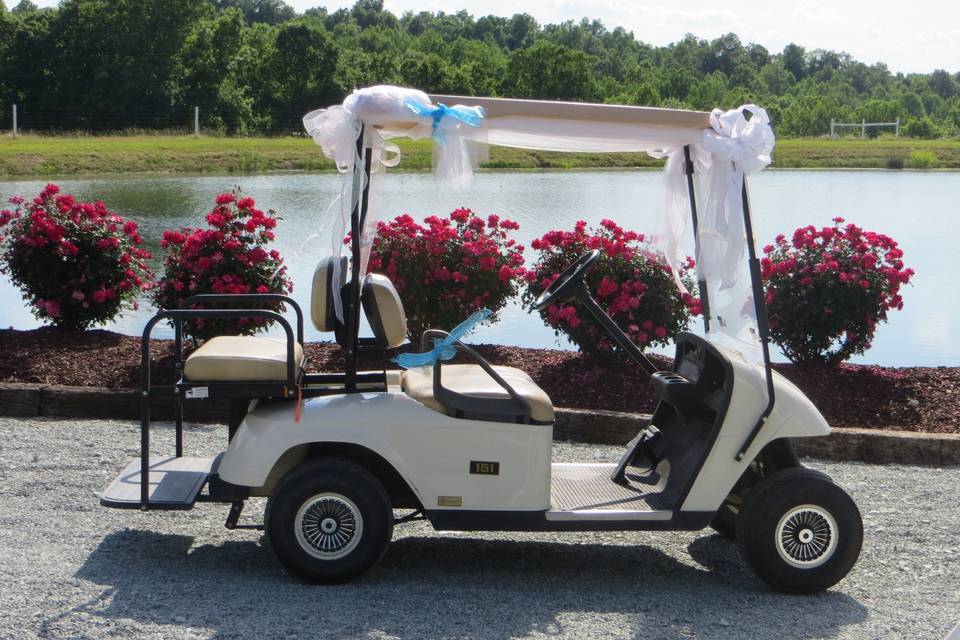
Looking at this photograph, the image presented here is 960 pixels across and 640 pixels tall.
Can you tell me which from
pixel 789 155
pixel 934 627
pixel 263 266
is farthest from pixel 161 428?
pixel 789 155

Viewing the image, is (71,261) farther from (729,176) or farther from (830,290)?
(729,176)

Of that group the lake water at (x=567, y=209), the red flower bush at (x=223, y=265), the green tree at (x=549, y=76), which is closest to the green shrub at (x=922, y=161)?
the lake water at (x=567, y=209)

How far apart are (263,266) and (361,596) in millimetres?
3797

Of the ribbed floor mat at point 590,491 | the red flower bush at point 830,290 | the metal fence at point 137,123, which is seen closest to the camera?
the ribbed floor mat at point 590,491

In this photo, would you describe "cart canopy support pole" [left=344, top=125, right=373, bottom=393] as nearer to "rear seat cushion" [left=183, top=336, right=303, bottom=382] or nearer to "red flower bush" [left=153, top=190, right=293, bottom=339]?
"rear seat cushion" [left=183, top=336, right=303, bottom=382]

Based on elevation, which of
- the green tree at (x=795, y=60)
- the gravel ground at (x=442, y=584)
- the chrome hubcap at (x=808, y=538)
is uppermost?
the green tree at (x=795, y=60)

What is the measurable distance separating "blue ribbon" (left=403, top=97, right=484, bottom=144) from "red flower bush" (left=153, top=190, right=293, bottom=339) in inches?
136

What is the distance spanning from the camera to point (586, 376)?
23.9 ft

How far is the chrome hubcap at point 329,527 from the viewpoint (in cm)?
443

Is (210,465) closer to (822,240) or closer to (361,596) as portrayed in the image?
(361,596)

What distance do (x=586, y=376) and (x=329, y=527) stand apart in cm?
310

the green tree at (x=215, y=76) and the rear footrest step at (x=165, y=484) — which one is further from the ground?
the green tree at (x=215, y=76)

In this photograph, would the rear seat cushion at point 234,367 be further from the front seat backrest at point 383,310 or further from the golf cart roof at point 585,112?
the golf cart roof at point 585,112

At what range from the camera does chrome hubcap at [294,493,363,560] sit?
4426mm
